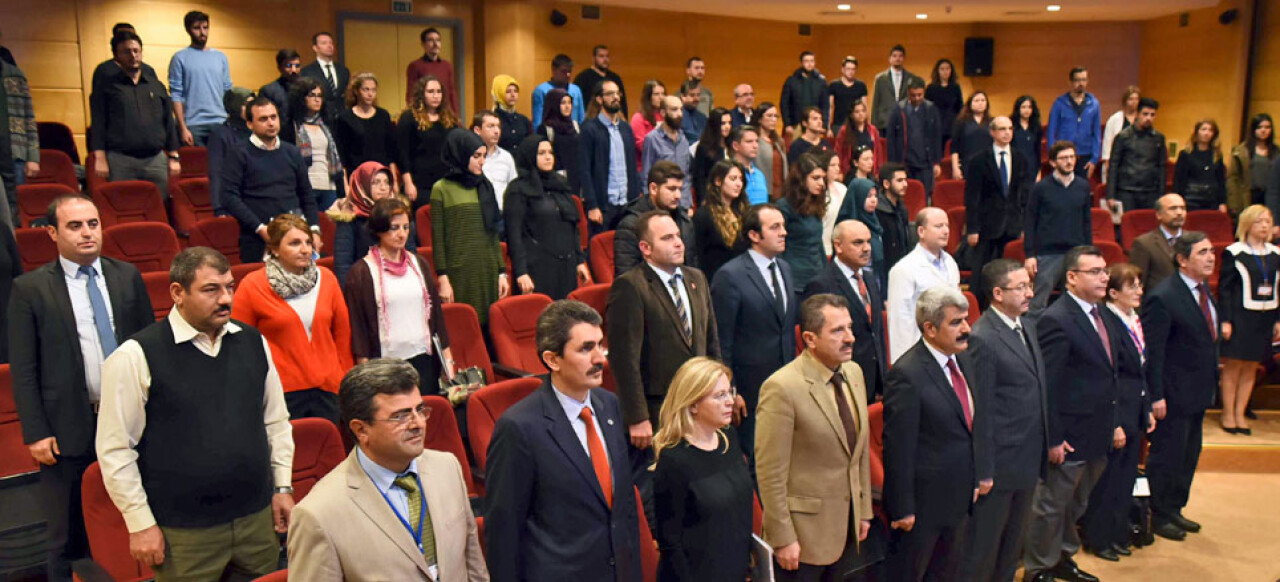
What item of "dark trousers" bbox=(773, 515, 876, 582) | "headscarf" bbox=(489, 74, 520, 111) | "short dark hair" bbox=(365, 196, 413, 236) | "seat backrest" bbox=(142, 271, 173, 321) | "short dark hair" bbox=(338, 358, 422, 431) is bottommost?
"dark trousers" bbox=(773, 515, 876, 582)

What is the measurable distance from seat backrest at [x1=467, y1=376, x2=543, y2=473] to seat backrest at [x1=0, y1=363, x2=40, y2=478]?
1.44 m

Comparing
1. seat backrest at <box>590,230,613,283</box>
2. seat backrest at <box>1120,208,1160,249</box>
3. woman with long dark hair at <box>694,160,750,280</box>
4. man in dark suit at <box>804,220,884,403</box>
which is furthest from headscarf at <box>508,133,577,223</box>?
seat backrest at <box>1120,208,1160,249</box>

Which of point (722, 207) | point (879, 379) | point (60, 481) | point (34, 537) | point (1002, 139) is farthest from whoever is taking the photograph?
point (1002, 139)

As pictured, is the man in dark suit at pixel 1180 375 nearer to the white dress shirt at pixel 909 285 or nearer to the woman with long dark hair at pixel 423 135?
the white dress shirt at pixel 909 285

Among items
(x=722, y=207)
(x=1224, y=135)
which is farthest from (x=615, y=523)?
(x=1224, y=135)

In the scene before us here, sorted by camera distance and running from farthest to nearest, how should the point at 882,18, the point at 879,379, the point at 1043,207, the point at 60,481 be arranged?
the point at 882,18, the point at 1043,207, the point at 879,379, the point at 60,481

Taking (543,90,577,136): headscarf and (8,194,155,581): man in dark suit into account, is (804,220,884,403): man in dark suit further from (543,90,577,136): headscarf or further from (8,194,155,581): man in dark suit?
(543,90,577,136): headscarf

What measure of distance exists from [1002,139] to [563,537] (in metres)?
4.91

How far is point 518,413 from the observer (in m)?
2.48

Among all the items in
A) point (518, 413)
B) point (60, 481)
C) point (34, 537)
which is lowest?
point (34, 537)

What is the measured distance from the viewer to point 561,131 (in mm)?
6570

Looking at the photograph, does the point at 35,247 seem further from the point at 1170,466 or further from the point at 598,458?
the point at 1170,466

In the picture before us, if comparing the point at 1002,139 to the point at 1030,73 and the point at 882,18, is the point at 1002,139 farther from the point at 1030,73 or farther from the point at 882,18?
the point at 1030,73

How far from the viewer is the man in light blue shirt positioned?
6617 millimetres
